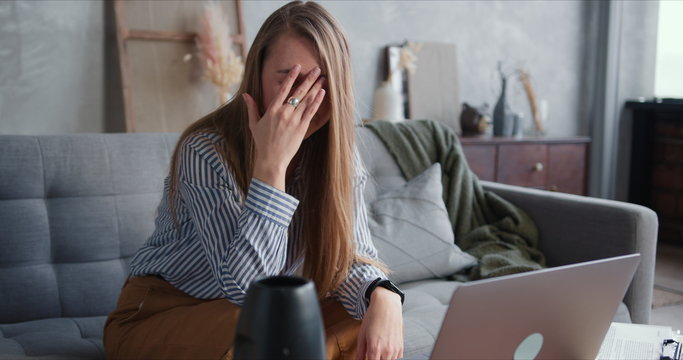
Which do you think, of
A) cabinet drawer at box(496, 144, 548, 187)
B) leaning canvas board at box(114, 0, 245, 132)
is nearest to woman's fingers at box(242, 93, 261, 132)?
leaning canvas board at box(114, 0, 245, 132)

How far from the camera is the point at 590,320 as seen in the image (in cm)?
96

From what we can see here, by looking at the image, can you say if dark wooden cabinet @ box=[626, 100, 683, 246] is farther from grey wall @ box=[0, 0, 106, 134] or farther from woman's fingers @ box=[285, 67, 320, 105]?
woman's fingers @ box=[285, 67, 320, 105]

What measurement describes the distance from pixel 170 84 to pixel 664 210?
3318mm

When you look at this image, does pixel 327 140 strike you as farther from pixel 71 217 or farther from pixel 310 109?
pixel 71 217

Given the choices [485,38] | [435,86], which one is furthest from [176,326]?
[485,38]

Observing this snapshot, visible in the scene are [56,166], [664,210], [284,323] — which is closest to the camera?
[284,323]

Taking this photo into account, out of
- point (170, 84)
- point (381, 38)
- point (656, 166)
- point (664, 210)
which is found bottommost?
point (664, 210)

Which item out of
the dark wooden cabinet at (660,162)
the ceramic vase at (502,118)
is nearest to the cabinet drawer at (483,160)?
the ceramic vase at (502,118)

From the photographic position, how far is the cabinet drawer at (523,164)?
11.3 feet

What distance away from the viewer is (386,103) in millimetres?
3375

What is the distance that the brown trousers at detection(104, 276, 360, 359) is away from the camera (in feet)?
3.64

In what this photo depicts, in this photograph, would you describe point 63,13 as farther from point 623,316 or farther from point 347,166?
point 623,316

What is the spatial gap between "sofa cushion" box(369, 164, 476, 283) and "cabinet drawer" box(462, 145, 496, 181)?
3.55ft

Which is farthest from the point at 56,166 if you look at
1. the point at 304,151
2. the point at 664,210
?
the point at 664,210
